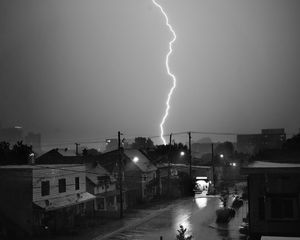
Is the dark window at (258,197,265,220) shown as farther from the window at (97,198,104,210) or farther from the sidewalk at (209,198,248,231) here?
the window at (97,198,104,210)

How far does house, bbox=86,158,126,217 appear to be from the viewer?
136 feet

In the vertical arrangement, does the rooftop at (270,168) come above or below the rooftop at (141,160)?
above

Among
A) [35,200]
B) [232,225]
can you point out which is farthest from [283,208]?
[35,200]

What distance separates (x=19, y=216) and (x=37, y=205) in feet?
6.23

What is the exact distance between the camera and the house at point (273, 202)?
14484 millimetres

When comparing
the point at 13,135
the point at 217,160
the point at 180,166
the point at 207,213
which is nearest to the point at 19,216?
the point at 207,213

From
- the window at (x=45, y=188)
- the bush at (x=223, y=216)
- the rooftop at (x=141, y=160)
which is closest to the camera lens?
the window at (x=45, y=188)

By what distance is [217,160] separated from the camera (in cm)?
10706

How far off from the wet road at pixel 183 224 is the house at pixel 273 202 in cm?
1550

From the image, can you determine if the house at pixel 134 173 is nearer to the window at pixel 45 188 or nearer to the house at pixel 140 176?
the house at pixel 140 176

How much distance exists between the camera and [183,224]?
36.1 metres

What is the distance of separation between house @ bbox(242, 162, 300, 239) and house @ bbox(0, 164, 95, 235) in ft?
71.9

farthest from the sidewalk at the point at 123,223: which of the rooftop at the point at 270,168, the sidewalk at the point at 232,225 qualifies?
the rooftop at the point at 270,168

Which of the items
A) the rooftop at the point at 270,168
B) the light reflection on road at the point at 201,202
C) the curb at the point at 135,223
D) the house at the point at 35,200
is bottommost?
the light reflection on road at the point at 201,202
